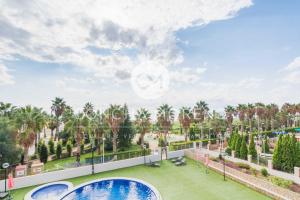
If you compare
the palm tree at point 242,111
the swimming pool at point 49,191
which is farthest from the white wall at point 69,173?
the palm tree at point 242,111

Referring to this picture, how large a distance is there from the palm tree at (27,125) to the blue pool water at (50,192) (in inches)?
288

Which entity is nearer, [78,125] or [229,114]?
[78,125]

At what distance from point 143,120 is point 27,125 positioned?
19569 millimetres

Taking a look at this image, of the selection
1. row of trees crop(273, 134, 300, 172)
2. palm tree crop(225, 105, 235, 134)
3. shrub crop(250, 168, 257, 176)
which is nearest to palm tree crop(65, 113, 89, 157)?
shrub crop(250, 168, 257, 176)

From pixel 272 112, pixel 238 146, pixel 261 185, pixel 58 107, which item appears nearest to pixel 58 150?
pixel 58 107

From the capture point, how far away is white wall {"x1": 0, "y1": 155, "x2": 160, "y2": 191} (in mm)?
21547

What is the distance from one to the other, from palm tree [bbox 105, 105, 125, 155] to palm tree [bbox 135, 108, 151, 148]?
3.43m

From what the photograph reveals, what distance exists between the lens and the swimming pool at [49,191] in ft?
63.4

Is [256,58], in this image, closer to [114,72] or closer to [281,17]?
[281,17]

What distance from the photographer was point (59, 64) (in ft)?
90.9

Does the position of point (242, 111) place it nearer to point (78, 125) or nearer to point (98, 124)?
point (98, 124)

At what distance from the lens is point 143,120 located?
41.3 metres

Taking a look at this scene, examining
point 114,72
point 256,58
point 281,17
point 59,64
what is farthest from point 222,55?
point 59,64

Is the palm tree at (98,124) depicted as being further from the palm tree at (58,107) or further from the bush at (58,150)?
the palm tree at (58,107)
